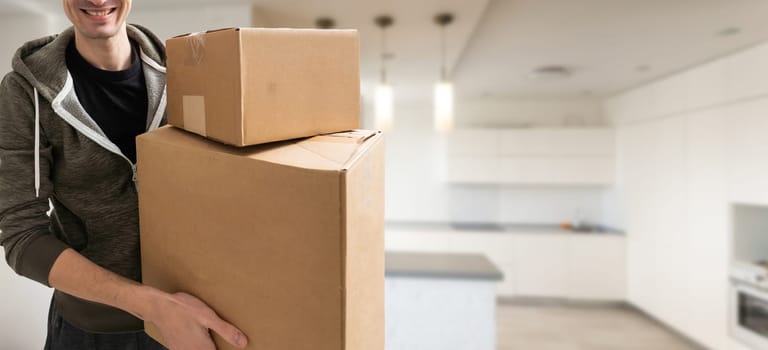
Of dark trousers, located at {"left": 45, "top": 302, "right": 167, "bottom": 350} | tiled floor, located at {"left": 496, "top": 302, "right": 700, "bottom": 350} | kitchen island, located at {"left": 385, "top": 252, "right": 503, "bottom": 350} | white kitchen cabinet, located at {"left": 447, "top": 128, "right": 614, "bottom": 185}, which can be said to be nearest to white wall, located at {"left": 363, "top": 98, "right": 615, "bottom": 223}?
white kitchen cabinet, located at {"left": 447, "top": 128, "right": 614, "bottom": 185}

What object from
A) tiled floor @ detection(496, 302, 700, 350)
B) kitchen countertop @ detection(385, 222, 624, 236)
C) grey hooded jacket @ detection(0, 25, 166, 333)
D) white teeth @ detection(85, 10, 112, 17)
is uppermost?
white teeth @ detection(85, 10, 112, 17)

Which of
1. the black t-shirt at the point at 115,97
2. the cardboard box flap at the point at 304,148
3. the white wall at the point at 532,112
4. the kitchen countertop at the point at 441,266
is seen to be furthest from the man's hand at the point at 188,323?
the white wall at the point at 532,112

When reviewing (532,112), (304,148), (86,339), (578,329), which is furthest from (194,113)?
(532,112)

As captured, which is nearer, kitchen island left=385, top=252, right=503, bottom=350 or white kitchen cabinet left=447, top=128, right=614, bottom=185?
kitchen island left=385, top=252, right=503, bottom=350

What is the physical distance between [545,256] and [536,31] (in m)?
→ 2.73

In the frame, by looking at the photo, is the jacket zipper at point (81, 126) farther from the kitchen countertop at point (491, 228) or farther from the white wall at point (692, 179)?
the kitchen countertop at point (491, 228)

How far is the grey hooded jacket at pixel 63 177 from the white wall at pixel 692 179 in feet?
10.8

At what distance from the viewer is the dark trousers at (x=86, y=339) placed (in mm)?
856

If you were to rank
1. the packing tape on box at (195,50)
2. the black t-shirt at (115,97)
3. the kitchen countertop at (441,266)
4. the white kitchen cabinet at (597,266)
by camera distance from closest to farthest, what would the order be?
the packing tape on box at (195,50) → the black t-shirt at (115,97) → the kitchen countertop at (441,266) → the white kitchen cabinet at (597,266)

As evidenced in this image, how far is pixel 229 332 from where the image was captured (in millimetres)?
594

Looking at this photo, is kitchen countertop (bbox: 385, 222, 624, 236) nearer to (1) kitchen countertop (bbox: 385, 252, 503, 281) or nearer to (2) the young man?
(1) kitchen countertop (bbox: 385, 252, 503, 281)

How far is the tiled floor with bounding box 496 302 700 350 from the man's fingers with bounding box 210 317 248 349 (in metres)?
3.31

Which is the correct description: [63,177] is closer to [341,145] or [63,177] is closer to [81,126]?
[81,126]

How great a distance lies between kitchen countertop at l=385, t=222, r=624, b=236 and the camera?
185 inches
